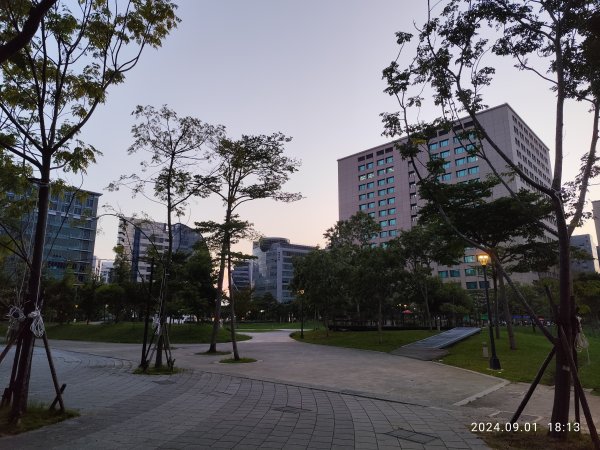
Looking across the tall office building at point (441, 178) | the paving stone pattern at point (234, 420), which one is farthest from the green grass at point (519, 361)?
the tall office building at point (441, 178)

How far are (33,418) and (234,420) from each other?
3.65m

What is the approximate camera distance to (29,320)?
7.50 metres

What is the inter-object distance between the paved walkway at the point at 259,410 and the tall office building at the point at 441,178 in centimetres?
6505

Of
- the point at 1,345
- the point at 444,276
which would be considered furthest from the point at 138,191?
the point at 444,276

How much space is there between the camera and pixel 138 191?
1633 cm

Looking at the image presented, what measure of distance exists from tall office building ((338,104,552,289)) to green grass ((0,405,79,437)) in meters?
72.1

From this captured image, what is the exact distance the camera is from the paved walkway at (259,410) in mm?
6539

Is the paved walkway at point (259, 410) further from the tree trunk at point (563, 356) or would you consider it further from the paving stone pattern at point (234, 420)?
the tree trunk at point (563, 356)

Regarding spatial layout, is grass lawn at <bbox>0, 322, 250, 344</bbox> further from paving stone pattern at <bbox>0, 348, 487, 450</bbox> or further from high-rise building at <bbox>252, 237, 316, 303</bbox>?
high-rise building at <bbox>252, 237, 316, 303</bbox>

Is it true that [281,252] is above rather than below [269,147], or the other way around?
above

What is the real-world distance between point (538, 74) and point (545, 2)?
1.22 m

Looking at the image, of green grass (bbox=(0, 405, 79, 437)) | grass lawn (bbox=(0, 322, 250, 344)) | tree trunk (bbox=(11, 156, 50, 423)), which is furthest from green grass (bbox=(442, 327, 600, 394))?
grass lawn (bbox=(0, 322, 250, 344))

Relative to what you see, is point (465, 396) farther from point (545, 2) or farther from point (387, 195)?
point (387, 195)

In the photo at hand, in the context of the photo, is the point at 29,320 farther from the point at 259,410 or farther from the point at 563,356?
the point at 563,356
